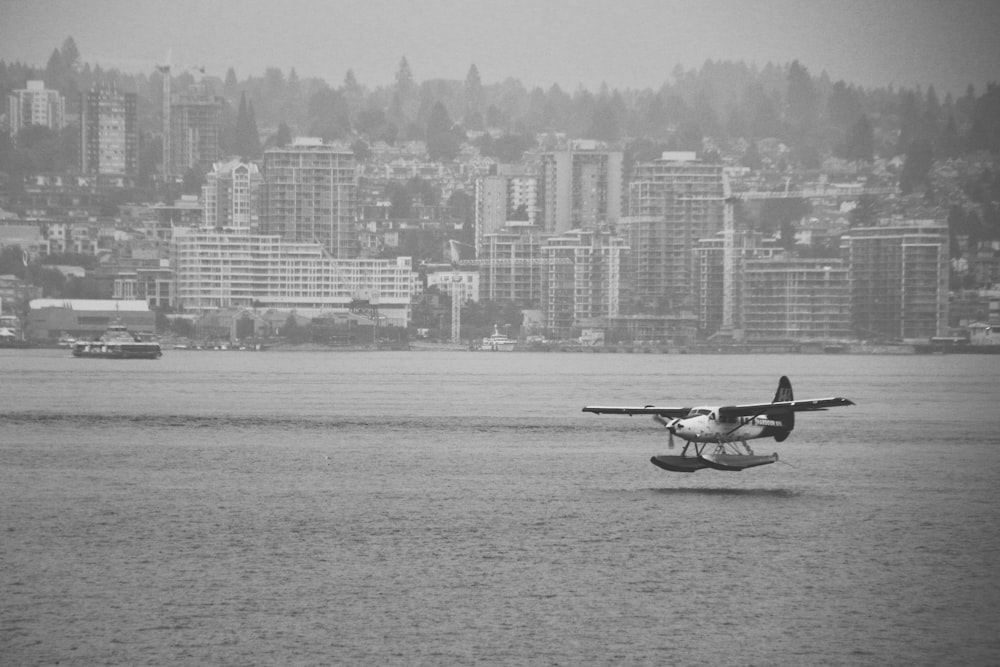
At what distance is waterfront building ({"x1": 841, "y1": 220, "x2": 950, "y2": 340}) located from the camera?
183875 mm

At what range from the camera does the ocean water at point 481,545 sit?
Answer: 29891 millimetres

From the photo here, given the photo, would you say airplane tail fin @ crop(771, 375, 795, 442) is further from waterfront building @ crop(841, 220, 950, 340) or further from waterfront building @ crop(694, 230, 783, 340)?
waterfront building @ crop(694, 230, 783, 340)

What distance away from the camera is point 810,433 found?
2933 inches

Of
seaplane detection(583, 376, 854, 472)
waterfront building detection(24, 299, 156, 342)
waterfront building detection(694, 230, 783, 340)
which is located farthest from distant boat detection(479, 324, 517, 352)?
seaplane detection(583, 376, 854, 472)

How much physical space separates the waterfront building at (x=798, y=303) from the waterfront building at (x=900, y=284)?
1887 mm

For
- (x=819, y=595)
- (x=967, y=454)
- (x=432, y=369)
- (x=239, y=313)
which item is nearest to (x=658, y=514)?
(x=819, y=595)

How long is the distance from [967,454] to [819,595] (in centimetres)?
3088

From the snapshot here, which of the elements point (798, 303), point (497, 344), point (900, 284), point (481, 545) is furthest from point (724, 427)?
point (497, 344)

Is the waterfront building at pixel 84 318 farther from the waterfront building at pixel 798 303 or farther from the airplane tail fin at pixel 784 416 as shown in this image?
the airplane tail fin at pixel 784 416

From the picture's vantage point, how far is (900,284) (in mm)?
185000

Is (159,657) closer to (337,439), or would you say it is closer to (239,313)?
(337,439)

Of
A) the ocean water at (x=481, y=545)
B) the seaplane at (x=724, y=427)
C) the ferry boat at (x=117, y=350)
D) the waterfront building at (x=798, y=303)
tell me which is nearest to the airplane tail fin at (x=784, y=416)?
the seaplane at (x=724, y=427)

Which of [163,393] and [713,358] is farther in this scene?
[713,358]

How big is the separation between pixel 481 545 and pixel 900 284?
153 meters
